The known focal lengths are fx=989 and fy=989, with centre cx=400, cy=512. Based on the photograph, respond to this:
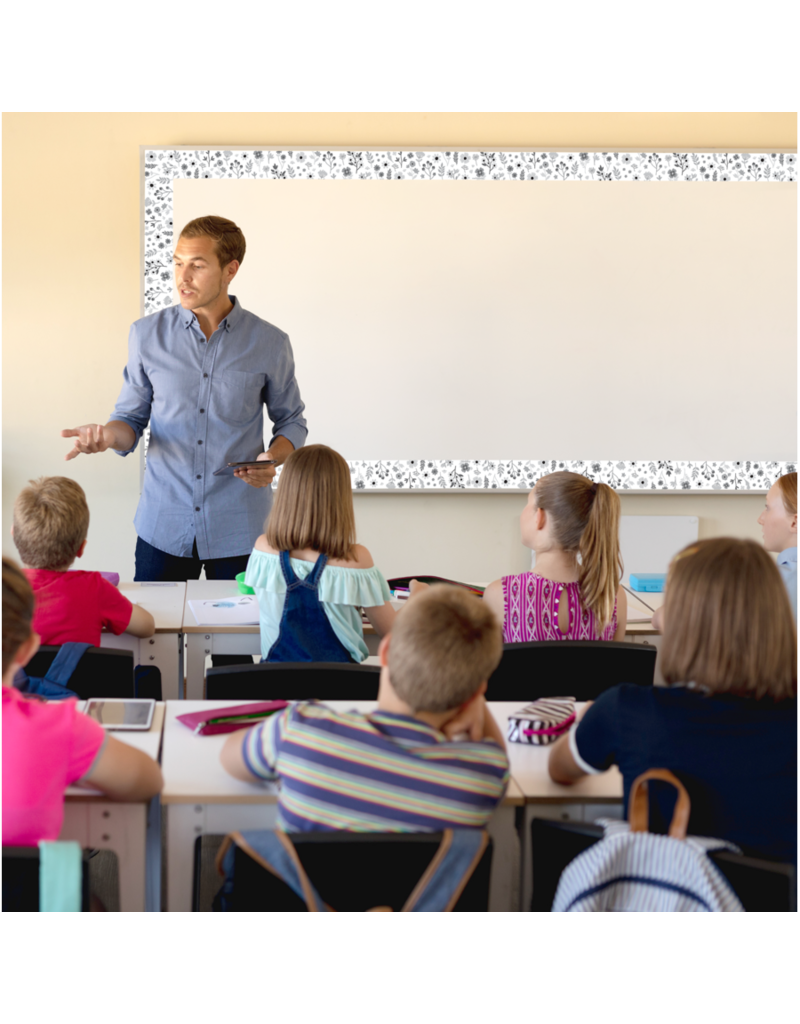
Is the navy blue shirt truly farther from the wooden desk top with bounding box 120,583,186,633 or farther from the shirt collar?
the shirt collar

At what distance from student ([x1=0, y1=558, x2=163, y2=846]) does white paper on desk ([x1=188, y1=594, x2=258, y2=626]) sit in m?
1.17

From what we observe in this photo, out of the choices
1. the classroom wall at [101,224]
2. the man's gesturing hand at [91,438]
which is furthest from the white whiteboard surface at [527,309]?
the man's gesturing hand at [91,438]

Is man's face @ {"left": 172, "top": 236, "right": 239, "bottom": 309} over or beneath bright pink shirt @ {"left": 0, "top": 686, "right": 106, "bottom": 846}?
over

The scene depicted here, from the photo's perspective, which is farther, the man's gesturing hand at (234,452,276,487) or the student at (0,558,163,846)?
the man's gesturing hand at (234,452,276,487)

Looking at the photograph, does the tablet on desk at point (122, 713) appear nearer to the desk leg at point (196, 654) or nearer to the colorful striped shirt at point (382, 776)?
the colorful striped shirt at point (382, 776)

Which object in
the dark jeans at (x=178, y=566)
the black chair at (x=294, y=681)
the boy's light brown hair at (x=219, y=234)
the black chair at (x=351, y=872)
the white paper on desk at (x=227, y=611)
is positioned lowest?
the black chair at (x=351, y=872)

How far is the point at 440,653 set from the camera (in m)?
1.48

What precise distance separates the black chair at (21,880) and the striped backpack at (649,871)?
0.68m

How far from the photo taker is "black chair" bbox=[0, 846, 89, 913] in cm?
128

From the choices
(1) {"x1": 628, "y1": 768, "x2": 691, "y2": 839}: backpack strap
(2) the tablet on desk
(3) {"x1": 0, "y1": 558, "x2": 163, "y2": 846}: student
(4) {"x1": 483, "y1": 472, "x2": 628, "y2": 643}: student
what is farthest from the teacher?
(1) {"x1": 628, "y1": 768, "x2": 691, "y2": 839}: backpack strap

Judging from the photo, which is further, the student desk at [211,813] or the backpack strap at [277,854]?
the student desk at [211,813]

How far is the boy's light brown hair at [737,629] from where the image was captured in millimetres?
1458

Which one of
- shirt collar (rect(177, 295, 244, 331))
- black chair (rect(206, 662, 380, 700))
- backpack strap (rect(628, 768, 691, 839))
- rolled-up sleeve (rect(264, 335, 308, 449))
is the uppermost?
shirt collar (rect(177, 295, 244, 331))
